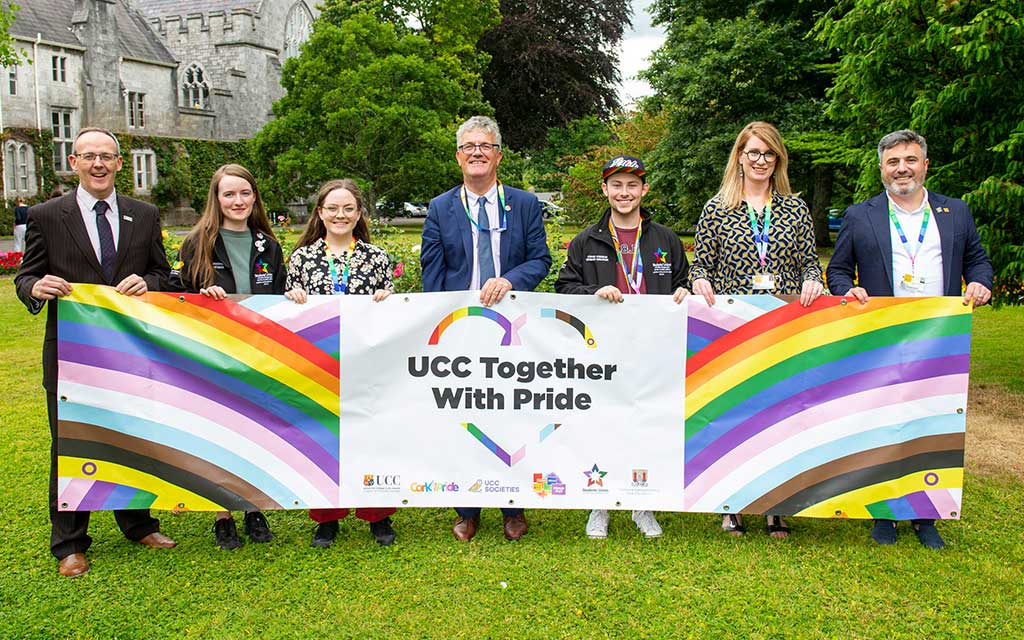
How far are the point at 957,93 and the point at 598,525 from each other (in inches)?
190

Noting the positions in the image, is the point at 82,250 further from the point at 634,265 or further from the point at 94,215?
the point at 634,265

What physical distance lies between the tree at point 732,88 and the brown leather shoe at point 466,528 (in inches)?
717

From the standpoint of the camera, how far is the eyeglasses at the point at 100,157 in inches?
188

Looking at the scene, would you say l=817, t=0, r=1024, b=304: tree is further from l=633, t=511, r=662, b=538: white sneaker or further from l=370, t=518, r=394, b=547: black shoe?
l=370, t=518, r=394, b=547: black shoe

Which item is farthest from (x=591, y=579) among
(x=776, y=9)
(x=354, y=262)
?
(x=776, y=9)

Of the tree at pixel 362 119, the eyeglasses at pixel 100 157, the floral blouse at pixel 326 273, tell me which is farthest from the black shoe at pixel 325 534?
the tree at pixel 362 119

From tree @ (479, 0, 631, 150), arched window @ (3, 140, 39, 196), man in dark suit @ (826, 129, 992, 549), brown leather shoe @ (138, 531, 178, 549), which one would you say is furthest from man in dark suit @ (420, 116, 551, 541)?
tree @ (479, 0, 631, 150)

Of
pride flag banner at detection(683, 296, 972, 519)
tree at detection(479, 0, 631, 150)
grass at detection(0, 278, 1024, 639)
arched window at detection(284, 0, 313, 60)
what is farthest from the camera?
arched window at detection(284, 0, 313, 60)

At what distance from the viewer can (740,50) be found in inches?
898

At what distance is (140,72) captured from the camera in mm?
44594

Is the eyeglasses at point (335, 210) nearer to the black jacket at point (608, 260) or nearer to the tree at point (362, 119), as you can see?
the black jacket at point (608, 260)

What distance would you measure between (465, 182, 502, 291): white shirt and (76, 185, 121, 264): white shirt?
6.56ft

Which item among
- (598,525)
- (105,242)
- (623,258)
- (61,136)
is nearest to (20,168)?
(61,136)

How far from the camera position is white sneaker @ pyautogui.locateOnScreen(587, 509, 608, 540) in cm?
536
